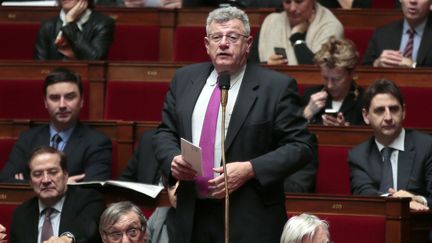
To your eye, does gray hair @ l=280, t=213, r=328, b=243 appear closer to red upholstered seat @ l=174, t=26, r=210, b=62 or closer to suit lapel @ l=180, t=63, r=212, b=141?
suit lapel @ l=180, t=63, r=212, b=141

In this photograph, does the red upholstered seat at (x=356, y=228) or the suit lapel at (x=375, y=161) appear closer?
the red upholstered seat at (x=356, y=228)

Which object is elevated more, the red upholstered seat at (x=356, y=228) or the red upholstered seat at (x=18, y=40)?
the red upholstered seat at (x=18, y=40)

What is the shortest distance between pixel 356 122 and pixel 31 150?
107 cm

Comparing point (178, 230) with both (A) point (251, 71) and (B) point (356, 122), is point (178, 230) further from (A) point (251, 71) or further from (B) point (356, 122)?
(B) point (356, 122)

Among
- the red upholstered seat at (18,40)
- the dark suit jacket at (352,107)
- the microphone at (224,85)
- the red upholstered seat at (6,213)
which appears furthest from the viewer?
the red upholstered seat at (18,40)

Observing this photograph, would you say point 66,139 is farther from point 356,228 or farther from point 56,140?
point 356,228


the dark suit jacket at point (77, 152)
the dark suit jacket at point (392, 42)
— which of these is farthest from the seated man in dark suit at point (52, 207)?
the dark suit jacket at point (392, 42)

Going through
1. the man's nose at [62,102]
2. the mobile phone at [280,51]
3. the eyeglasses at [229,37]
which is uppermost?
the mobile phone at [280,51]

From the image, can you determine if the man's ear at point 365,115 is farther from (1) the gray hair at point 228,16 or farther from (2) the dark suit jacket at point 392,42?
(1) the gray hair at point 228,16

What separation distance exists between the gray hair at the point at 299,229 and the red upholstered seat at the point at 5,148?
159 cm

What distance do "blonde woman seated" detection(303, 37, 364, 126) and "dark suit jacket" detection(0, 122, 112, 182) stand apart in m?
0.71

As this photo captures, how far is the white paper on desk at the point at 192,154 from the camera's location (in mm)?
2693

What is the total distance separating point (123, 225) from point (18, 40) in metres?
2.03

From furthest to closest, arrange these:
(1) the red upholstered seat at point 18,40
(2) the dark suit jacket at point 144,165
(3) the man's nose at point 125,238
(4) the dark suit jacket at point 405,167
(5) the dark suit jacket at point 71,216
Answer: (1) the red upholstered seat at point 18,40 < (2) the dark suit jacket at point 144,165 < (4) the dark suit jacket at point 405,167 < (5) the dark suit jacket at point 71,216 < (3) the man's nose at point 125,238
